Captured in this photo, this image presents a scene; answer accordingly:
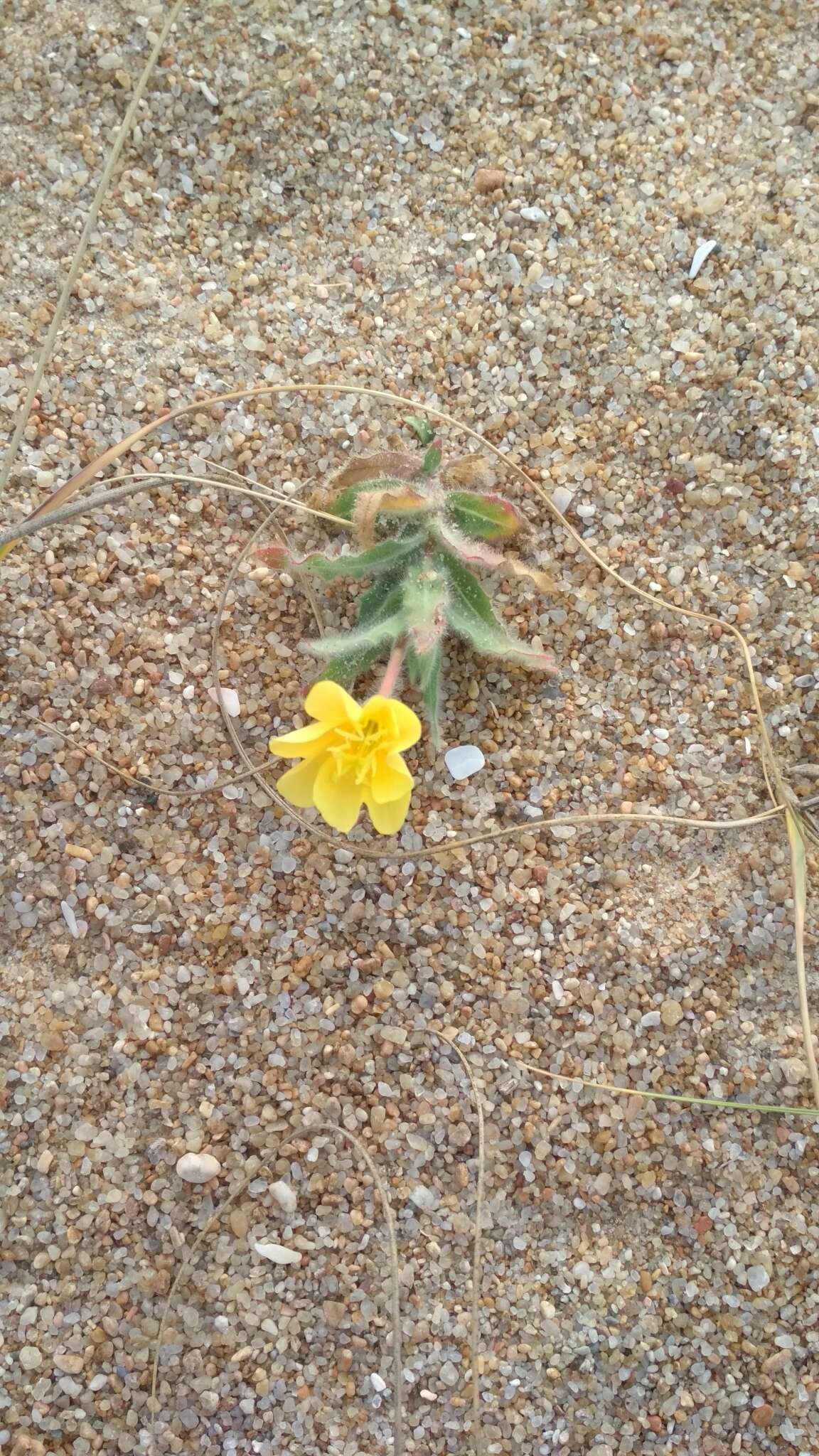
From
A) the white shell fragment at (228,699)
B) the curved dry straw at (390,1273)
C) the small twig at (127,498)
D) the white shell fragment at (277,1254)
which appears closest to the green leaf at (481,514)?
the small twig at (127,498)

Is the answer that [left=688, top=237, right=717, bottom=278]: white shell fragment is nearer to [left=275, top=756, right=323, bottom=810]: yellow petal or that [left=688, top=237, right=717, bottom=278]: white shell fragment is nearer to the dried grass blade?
the dried grass blade

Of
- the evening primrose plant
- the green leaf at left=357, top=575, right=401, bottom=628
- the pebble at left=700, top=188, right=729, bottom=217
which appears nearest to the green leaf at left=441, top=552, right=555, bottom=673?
the evening primrose plant

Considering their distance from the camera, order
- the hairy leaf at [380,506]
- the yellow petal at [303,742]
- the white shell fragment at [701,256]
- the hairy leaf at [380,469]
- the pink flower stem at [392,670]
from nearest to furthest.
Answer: the yellow petal at [303,742] → the pink flower stem at [392,670] → the hairy leaf at [380,506] → the hairy leaf at [380,469] → the white shell fragment at [701,256]

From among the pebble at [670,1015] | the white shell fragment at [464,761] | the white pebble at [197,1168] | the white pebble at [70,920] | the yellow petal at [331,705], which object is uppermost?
the yellow petal at [331,705]

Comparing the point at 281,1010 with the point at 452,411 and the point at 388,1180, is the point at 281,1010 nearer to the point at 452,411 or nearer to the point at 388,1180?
the point at 388,1180

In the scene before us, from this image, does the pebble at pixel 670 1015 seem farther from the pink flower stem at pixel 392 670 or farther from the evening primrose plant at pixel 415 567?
the pink flower stem at pixel 392 670

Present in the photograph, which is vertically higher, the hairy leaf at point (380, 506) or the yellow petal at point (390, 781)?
the hairy leaf at point (380, 506)

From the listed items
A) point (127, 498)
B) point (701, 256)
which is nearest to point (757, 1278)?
Answer: point (127, 498)
